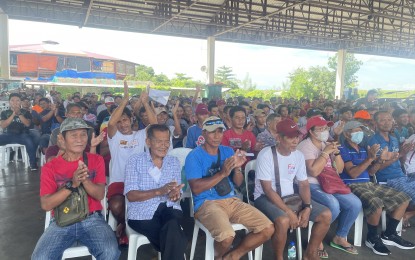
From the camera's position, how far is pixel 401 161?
13.7 feet

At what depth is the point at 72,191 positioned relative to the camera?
243 centimetres

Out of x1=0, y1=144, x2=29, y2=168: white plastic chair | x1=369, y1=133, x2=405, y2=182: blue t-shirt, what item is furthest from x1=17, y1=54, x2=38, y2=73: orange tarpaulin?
x1=369, y1=133, x2=405, y2=182: blue t-shirt

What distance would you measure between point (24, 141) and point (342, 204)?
19.5 ft

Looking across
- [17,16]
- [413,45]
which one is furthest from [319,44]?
[17,16]

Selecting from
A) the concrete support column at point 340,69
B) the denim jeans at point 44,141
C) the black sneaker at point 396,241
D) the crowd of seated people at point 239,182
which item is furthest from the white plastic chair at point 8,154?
the concrete support column at point 340,69

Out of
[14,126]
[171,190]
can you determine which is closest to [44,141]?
[14,126]

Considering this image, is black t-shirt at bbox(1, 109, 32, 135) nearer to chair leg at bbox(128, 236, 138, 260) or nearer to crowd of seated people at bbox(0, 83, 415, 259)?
crowd of seated people at bbox(0, 83, 415, 259)

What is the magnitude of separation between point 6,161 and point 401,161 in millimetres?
7438

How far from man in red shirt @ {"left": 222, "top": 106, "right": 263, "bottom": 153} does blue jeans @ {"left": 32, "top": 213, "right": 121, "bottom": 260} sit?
2.06 meters

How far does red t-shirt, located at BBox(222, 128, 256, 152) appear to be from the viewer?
4.19 meters

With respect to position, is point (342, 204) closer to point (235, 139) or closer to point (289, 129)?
point (289, 129)

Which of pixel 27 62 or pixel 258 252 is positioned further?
pixel 27 62

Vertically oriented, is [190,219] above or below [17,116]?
below

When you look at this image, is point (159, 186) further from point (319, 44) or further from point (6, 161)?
point (319, 44)
